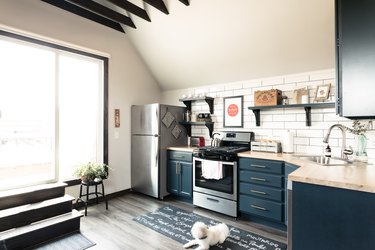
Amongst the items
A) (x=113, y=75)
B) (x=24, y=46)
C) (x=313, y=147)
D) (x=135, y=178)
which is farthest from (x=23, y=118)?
(x=313, y=147)

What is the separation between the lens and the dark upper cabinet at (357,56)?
4.77 ft

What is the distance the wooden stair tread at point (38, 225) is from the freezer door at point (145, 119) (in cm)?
164

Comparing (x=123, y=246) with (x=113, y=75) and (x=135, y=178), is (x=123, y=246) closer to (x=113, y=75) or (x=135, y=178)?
(x=135, y=178)

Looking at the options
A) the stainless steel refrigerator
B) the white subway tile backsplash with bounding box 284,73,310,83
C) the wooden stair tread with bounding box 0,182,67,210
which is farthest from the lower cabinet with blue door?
the wooden stair tread with bounding box 0,182,67,210

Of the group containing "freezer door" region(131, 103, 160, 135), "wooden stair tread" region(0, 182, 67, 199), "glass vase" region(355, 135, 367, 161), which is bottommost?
"wooden stair tread" region(0, 182, 67, 199)

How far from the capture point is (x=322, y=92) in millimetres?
2660

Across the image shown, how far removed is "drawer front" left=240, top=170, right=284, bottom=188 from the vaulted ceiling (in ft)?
5.06

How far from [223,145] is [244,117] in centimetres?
60

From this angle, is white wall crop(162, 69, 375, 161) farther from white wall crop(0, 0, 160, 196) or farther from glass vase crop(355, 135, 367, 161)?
white wall crop(0, 0, 160, 196)

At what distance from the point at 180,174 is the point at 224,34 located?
2.29m

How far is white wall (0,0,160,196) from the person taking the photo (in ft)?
8.88

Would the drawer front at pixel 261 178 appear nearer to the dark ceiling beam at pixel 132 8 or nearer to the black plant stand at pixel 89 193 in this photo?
the black plant stand at pixel 89 193

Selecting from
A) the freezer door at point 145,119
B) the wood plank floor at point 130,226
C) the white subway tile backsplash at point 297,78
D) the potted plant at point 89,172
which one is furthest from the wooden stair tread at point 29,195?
the white subway tile backsplash at point 297,78

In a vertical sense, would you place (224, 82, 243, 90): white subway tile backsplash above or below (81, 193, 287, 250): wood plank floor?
above
